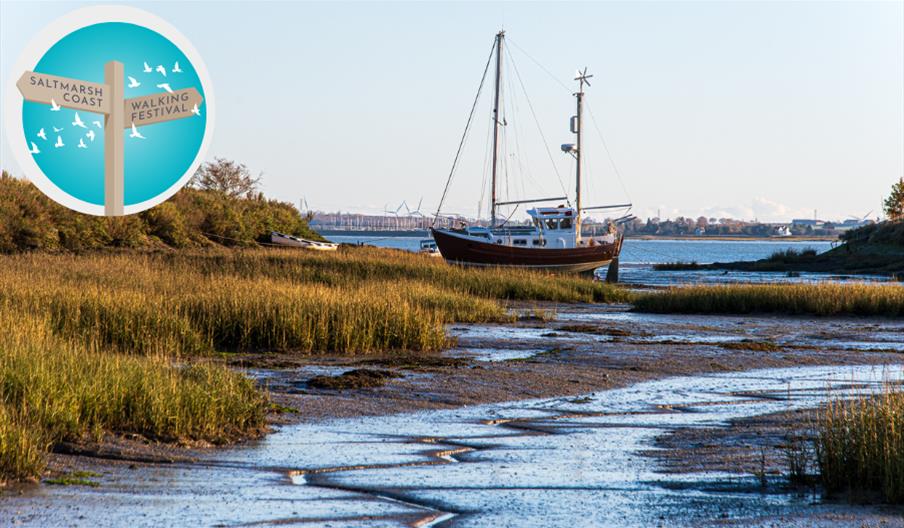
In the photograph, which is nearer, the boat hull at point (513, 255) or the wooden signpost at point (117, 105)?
the wooden signpost at point (117, 105)

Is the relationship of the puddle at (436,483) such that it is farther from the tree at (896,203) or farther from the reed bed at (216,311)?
the tree at (896,203)

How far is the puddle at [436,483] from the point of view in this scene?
8180 millimetres

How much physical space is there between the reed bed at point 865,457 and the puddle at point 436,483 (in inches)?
19.3

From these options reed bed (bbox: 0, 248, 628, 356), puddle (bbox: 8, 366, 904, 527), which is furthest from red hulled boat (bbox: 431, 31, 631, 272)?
puddle (bbox: 8, 366, 904, 527)

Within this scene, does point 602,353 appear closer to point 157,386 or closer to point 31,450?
point 157,386

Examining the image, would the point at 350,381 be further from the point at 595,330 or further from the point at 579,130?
the point at 579,130

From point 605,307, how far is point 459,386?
67.5ft

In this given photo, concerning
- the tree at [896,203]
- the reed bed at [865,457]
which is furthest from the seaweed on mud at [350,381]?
the tree at [896,203]

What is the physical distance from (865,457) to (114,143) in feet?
36.9

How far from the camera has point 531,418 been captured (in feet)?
43.2

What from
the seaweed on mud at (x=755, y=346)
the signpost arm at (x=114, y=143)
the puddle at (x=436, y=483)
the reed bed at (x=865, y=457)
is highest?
the signpost arm at (x=114, y=143)

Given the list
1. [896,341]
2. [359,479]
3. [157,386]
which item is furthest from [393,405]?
[896,341]

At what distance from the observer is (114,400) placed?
10867 mm

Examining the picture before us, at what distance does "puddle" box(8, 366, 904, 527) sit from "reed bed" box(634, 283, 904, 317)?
2001 cm
